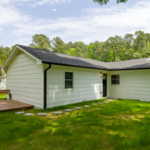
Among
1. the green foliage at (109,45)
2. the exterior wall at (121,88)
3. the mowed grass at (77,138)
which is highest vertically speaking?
the green foliage at (109,45)

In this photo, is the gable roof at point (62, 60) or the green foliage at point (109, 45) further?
the green foliage at point (109, 45)

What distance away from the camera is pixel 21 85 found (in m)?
8.23

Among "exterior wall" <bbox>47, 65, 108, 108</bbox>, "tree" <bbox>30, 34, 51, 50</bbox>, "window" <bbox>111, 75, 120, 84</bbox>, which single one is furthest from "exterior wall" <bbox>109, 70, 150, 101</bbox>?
"tree" <bbox>30, 34, 51, 50</bbox>

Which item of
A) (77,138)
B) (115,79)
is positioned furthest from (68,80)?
(115,79)

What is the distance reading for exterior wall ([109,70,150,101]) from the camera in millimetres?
8859

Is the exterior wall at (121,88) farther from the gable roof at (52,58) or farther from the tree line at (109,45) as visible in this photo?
the tree line at (109,45)

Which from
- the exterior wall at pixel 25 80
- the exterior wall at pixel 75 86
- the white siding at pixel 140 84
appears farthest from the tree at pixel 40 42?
the white siding at pixel 140 84

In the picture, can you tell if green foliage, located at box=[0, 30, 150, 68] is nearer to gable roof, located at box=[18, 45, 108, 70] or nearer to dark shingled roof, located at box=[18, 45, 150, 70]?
dark shingled roof, located at box=[18, 45, 150, 70]

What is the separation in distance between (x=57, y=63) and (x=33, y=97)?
2439mm

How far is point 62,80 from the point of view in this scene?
711 cm

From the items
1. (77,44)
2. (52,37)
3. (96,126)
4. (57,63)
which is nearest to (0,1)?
(57,63)

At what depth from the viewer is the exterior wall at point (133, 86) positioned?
29.1 ft

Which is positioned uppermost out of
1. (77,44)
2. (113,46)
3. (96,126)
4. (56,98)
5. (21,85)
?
(77,44)

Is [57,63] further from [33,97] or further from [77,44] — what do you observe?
[77,44]
